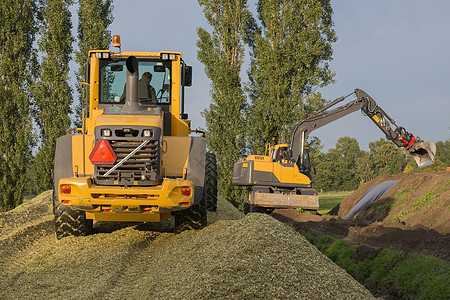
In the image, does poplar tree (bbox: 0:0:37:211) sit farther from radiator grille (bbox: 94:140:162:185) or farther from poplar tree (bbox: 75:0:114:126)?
radiator grille (bbox: 94:140:162:185)

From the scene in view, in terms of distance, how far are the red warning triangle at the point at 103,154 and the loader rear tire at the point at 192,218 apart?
1717mm

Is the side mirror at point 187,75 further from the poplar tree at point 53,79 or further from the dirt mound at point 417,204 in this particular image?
the poplar tree at point 53,79

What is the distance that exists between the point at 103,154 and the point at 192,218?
2.04m

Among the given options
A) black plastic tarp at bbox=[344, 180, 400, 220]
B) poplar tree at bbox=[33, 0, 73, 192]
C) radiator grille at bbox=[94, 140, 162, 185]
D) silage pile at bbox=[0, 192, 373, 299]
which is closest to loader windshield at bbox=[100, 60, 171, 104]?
radiator grille at bbox=[94, 140, 162, 185]

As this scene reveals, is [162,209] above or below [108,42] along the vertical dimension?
below

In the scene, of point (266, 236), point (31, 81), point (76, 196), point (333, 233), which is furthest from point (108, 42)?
point (266, 236)

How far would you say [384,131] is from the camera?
1681 centimetres

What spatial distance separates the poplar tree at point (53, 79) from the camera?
72.2 ft

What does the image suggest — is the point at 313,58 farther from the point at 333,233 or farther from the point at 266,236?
the point at 266,236

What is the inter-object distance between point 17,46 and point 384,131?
661 inches

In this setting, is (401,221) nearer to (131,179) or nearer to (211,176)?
(211,176)

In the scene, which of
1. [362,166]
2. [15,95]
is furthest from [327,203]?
[362,166]

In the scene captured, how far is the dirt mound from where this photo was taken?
1241 cm

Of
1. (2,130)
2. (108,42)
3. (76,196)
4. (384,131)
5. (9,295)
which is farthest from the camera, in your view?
(108,42)
